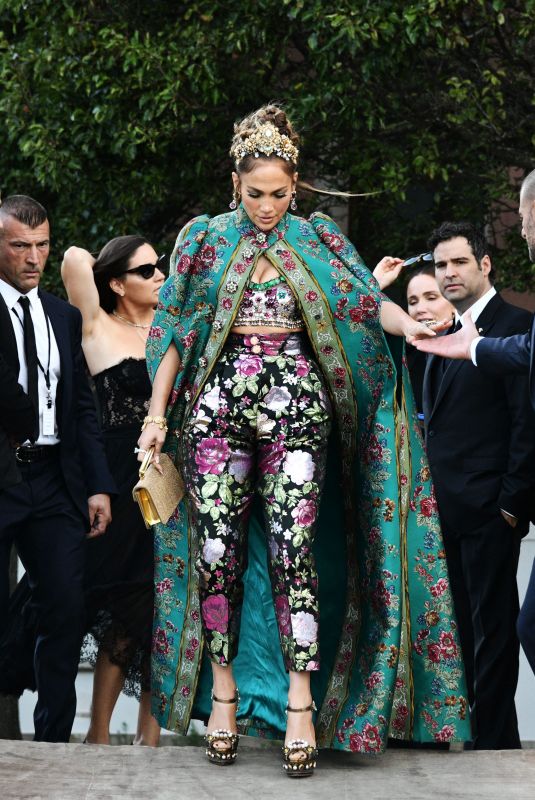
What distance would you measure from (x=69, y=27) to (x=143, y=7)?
0.54 metres

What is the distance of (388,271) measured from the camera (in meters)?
5.04

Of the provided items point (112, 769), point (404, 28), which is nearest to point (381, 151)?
point (404, 28)

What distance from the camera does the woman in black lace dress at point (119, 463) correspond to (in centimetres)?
570

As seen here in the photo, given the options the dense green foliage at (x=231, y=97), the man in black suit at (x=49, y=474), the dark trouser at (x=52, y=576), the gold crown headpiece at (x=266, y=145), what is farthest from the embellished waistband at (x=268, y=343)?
the dense green foliage at (x=231, y=97)

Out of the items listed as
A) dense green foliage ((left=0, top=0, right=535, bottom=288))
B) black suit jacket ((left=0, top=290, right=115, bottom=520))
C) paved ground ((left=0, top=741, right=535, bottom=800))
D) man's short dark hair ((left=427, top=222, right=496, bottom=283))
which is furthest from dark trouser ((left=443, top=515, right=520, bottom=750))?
dense green foliage ((left=0, top=0, right=535, bottom=288))

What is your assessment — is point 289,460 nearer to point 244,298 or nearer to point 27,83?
point 244,298

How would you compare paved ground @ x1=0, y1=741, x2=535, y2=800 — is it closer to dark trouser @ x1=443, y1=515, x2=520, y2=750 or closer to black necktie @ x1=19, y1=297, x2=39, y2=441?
dark trouser @ x1=443, y1=515, x2=520, y2=750

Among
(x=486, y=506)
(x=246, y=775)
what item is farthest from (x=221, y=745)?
(x=486, y=506)

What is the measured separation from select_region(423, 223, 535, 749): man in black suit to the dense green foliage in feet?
6.11

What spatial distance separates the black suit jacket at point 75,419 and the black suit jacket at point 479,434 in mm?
1305

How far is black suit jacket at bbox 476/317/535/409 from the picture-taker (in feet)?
15.1

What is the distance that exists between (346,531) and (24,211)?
1.66 meters

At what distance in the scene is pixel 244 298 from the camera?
4605 mm

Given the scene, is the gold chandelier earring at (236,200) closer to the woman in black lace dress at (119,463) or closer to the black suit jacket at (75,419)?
the black suit jacket at (75,419)
